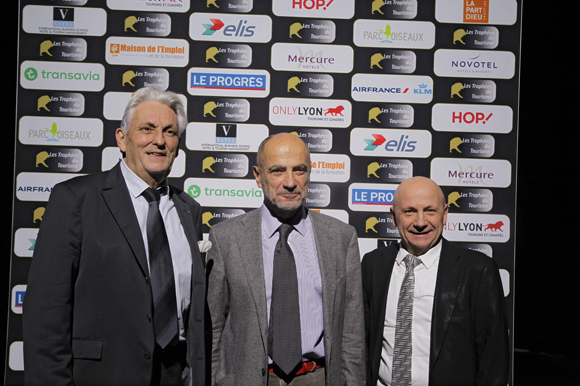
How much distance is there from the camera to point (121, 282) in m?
1.48

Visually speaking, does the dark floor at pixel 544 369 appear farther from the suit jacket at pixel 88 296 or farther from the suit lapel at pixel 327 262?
the suit jacket at pixel 88 296

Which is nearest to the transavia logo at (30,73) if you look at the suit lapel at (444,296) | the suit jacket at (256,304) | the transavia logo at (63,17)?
the transavia logo at (63,17)

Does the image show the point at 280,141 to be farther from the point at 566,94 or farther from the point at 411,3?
the point at 566,94

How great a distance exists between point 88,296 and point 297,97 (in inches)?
82.4

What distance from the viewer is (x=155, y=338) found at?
149 centimetres

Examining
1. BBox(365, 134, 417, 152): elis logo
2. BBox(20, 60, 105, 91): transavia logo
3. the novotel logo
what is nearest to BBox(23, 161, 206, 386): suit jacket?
BBox(20, 60, 105, 91): transavia logo

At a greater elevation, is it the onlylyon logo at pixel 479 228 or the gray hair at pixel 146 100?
the gray hair at pixel 146 100

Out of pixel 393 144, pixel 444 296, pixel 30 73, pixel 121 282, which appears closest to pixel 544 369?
pixel 393 144

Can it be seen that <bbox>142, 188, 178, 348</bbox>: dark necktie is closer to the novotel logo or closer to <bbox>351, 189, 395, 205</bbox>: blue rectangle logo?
<bbox>351, 189, 395, 205</bbox>: blue rectangle logo

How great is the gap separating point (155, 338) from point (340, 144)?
202cm

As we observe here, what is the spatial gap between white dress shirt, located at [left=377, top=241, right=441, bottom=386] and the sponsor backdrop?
1.15m

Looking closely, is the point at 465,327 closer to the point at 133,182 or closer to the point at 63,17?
the point at 133,182

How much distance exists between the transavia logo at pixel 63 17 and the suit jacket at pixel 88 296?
6.88ft

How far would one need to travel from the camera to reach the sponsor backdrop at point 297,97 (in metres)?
2.93
